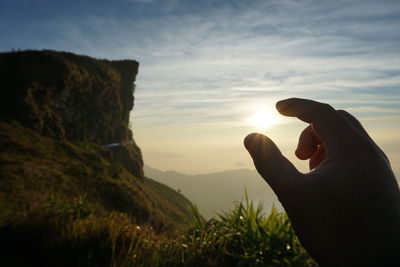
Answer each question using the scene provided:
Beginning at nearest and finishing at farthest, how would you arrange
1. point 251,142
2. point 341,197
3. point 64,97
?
point 341,197 < point 251,142 < point 64,97

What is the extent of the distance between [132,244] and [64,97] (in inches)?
998

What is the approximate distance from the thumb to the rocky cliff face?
24.0m

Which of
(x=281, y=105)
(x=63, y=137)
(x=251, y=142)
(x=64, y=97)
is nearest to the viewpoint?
(x=251, y=142)

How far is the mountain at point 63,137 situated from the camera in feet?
46.1

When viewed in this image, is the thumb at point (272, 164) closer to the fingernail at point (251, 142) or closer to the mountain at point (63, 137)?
the fingernail at point (251, 142)

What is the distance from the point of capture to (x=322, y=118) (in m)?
1.63

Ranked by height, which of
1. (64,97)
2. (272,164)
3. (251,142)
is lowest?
(272,164)

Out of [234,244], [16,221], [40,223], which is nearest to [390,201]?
[234,244]

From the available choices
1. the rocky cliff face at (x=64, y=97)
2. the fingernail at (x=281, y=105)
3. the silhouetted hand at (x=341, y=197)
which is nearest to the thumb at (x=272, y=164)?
the silhouetted hand at (x=341, y=197)

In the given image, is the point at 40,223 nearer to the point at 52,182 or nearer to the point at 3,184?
the point at 3,184

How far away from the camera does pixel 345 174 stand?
55.8 inches

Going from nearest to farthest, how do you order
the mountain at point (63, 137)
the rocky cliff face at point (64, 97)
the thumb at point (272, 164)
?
the thumb at point (272, 164), the mountain at point (63, 137), the rocky cliff face at point (64, 97)

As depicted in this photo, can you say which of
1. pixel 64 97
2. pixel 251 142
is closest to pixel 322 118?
pixel 251 142

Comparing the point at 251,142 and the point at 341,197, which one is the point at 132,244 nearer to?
the point at 251,142
